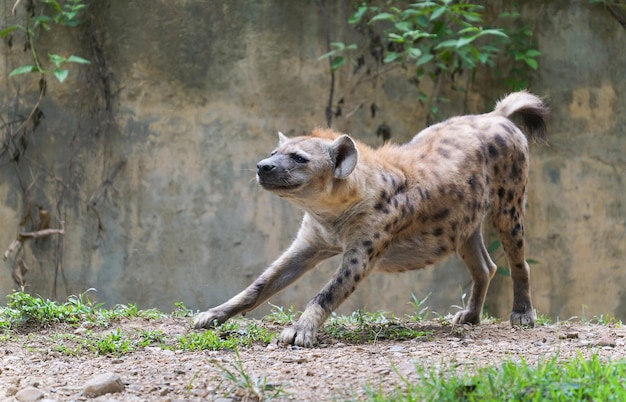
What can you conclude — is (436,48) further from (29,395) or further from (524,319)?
(29,395)

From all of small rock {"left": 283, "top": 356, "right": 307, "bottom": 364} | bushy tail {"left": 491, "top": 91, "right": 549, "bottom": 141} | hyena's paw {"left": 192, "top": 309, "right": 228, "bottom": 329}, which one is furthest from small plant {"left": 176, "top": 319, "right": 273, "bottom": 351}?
bushy tail {"left": 491, "top": 91, "right": 549, "bottom": 141}

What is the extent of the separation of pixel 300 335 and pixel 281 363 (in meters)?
0.52

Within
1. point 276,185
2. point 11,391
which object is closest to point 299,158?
point 276,185

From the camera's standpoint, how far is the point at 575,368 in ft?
11.3

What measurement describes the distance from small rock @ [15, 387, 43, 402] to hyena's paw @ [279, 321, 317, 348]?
1365mm

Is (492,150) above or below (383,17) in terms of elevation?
below

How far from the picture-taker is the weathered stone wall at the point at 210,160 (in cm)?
772

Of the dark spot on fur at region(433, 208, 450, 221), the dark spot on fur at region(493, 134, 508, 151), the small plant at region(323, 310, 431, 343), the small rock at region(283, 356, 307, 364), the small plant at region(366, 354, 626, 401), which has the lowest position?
the small plant at region(323, 310, 431, 343)

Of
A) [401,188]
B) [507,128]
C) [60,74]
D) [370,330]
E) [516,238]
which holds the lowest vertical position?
[370,330]

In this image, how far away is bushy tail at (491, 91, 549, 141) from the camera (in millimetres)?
5973

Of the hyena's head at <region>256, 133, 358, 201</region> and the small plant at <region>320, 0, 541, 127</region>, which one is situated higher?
the small plant at <region>320, 0, 541, 127</region>

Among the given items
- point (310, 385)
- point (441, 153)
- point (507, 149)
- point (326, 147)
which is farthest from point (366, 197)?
point (310, 385)

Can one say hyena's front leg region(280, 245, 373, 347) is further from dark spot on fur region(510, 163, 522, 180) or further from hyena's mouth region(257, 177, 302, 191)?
dark spot on fur region(510, 163, 522, 180)

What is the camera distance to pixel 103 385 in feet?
11.7
